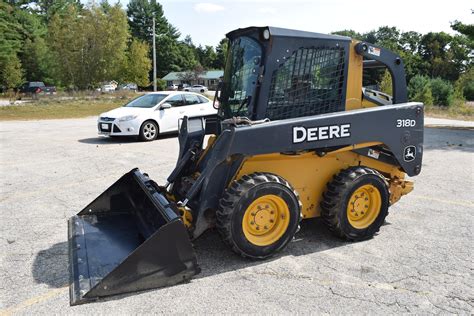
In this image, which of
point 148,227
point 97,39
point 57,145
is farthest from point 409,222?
point 97,39

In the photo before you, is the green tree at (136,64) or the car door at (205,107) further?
the green tree at (136,64)

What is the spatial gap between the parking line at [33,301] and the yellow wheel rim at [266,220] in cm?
170

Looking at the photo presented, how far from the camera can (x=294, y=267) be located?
12.7 ft

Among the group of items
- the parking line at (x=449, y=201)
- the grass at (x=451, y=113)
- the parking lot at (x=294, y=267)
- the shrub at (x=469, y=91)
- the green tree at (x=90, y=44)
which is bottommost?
the parking lot at (x=294, y=267)

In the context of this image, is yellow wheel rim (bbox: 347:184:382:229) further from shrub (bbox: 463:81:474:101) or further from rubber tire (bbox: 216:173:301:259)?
shrub (bbox: 463:81:474:101)

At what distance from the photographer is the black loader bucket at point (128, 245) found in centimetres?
327

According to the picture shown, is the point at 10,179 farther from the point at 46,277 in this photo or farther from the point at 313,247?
the point at 313,247

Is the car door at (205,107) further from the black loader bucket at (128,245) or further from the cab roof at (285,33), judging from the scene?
the cab roof at (285,33)

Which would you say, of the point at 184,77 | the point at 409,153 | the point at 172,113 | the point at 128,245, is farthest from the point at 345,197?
the point at 184,77

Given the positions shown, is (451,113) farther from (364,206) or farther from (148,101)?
(364,206)

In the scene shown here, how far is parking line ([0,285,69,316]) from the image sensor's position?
3125 millimetres

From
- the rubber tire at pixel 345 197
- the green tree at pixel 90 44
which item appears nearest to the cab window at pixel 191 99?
the rubber tire at pixel 345 197

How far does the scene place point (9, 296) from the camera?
3.34 metres

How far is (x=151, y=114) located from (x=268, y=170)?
332 inches
